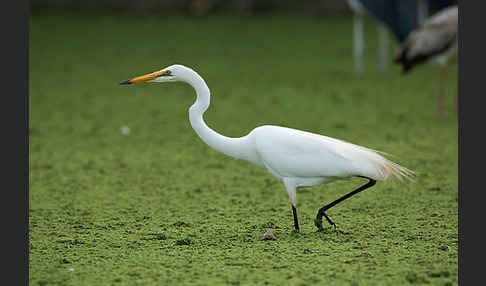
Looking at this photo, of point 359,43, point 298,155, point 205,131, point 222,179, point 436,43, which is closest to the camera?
point 298,155

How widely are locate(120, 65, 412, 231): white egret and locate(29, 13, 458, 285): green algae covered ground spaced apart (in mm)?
248

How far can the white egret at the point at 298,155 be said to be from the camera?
8.41 ft

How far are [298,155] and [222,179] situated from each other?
123 centimetres

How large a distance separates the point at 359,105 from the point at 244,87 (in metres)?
1.35

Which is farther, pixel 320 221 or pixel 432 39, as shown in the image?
pixel 432 39

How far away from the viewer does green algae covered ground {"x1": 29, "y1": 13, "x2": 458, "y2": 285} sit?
237cm

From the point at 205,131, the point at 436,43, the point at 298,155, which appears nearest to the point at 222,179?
the point at 205,131

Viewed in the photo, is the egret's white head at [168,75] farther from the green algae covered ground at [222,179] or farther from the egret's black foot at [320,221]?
the egret's black foot at [320,221]

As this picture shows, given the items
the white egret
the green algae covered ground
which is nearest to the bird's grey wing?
the green algae covered ground

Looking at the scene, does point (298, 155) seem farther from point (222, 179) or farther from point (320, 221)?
point (222, 179)

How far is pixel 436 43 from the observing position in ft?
17.7

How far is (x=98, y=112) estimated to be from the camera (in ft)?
18.8

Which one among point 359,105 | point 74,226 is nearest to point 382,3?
point 359,105

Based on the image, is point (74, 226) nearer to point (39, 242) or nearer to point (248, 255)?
point (39, 242)
